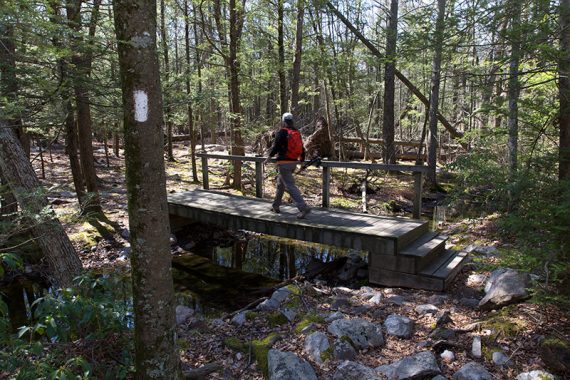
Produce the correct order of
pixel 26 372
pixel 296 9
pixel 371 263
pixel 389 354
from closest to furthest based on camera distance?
Result: pixel 26 372 → pixel 389 354 → pixel 371 263 → pixel 296 9

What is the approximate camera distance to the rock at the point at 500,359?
3613 mm

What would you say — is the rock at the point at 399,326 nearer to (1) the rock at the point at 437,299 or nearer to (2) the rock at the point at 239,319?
(1) the rock at the point at 437,299

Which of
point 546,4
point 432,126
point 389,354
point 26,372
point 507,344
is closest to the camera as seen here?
point 26,372

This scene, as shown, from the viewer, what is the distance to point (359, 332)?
14.4 ft

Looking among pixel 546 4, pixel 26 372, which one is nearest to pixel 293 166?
pixel 546 4

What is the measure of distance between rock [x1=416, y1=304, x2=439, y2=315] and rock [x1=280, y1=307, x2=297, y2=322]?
1665mm

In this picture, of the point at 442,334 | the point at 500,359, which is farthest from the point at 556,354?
the point at 442,334

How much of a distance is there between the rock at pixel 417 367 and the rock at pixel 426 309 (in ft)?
4.33

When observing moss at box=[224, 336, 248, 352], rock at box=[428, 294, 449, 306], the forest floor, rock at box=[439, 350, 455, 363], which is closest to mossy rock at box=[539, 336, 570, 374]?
the forest floor

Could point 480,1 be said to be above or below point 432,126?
above

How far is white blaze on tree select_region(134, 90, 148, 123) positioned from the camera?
8.58 feet

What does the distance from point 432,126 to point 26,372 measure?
15068 mm

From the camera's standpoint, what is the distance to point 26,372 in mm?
2602

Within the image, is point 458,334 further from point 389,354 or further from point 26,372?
point 26,372
